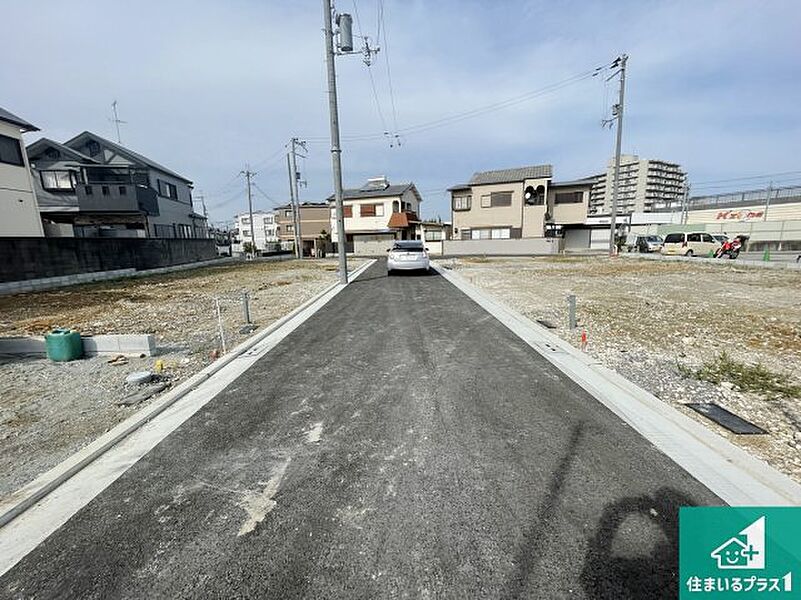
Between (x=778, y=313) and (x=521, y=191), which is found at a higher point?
(x=521, y=191)

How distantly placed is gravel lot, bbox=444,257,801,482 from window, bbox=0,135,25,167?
24795mm

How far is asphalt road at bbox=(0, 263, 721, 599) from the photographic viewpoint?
1.81m

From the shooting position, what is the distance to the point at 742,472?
2.54 metres

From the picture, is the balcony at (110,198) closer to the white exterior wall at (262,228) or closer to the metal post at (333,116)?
the metal post at (333,116)

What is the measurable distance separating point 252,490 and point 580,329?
20.1 ft

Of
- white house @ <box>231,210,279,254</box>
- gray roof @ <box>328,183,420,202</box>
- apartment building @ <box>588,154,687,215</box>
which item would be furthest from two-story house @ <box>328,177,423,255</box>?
apartment building @ <box>588,154,687,215</box>

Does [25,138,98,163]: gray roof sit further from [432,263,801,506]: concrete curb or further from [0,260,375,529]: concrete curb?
[432,263,801,506]: concrete curb

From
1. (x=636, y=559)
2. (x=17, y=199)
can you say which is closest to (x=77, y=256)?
(x=17, y=199)

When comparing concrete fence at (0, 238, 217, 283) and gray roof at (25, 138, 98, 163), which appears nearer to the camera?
concrete fence at (0, 238, 217, 283)

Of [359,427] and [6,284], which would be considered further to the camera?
[6,284]

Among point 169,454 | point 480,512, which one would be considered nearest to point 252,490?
point 169,454

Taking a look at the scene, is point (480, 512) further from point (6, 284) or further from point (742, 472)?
point (6, 284)

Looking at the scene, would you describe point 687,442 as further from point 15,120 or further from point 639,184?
point 639,184

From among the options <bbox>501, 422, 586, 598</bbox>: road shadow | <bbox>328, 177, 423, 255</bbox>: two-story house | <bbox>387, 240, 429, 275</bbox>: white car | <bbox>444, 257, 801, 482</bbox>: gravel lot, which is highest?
<bbox>328, 177, 423, 255</bbox>: two-story house
